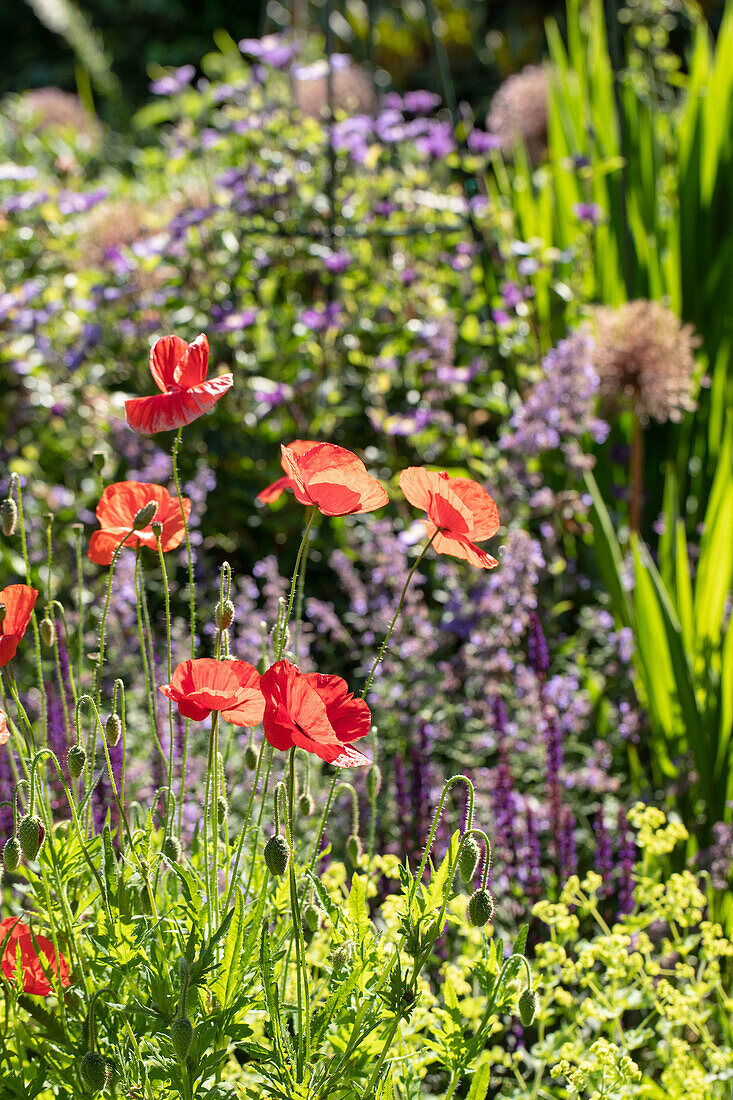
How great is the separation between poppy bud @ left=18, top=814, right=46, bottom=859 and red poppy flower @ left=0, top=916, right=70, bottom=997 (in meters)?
0.19

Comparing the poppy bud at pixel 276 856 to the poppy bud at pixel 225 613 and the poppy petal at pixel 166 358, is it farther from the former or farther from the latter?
the poppy petal at pixel 166 358

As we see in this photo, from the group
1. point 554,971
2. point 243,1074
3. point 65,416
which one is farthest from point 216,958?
point 65,416

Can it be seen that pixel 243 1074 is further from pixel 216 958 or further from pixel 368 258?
pixel 368 258

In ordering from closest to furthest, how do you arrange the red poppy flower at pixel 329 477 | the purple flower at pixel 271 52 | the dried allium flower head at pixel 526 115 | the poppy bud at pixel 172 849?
the red poppy flower at pixel 329 477 < the poppy bud at pixel 172 849 < the purple flower at pixel 271 52 < the dried allium flower head at pixel 526 115

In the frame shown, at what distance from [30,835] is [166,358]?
46cm

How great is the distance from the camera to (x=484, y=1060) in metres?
1.06

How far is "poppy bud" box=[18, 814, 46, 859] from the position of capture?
888 millimetres

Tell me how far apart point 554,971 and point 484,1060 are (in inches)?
32.5

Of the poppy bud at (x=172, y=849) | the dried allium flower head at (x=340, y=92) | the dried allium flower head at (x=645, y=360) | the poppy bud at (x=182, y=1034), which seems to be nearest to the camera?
the poppy bud at (x=182, y=1034)

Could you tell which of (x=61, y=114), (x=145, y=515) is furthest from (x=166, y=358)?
(x=61, y=114)

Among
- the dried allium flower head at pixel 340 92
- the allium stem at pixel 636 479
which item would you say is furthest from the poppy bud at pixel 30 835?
the dried allium flower head at pixel 340 92

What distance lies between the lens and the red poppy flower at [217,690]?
34.5 inches

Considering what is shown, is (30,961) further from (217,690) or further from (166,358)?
(166,358)

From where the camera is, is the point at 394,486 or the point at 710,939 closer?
the point at 710,939
